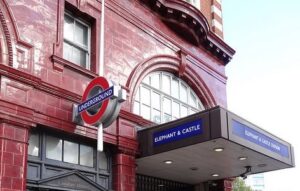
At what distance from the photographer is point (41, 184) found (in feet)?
35.4

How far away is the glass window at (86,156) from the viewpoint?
40.4 ft

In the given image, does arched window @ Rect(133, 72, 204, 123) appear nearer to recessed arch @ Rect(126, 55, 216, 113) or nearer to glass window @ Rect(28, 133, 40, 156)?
recessed arch @ Rect(126, 55, 216, 113)

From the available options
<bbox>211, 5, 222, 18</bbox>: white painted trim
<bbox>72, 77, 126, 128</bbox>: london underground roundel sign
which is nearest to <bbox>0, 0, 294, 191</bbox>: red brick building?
<bbox>72, 77, 126, 128</bbox>: london underground roundel sign

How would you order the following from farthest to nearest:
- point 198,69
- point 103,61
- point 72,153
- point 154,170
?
point 198,69
point 154,170
point 103,61
point 72,153

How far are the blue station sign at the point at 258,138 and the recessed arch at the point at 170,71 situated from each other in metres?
3.23

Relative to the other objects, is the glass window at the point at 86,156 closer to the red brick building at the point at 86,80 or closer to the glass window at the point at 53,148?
the red brick building at the point at 86,80

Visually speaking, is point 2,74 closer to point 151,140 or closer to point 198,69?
point 151,140

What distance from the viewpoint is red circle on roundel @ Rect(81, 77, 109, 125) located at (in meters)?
11.0

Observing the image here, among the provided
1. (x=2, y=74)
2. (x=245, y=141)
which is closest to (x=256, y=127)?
(x=245, y=141)

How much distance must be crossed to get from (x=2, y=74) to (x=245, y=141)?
6.19 meters

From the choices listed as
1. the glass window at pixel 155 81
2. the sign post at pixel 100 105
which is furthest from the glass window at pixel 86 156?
the glass window at pixel 155 81

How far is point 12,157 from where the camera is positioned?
10.0 meters

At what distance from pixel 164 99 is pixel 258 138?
400 centimetres

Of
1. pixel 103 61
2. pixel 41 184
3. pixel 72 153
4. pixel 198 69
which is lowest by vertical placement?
pixel 41 184
